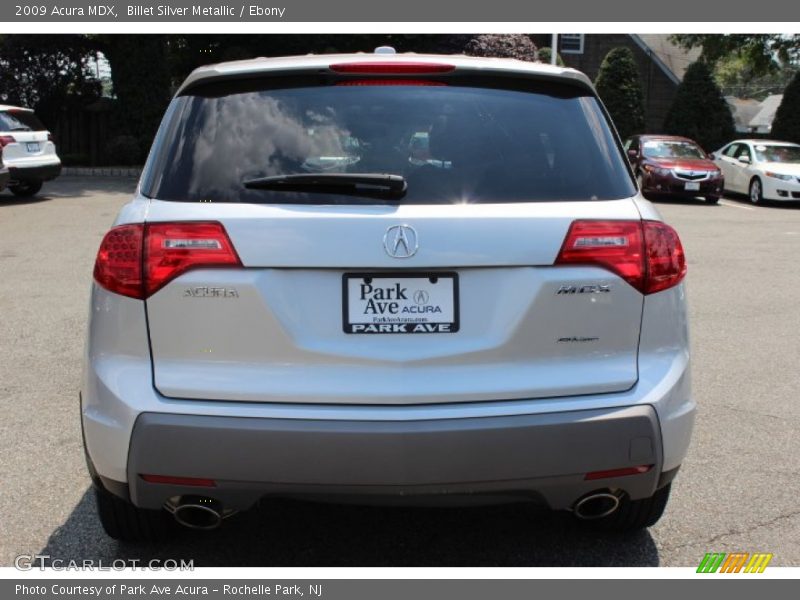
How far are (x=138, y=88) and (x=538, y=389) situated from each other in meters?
24.5

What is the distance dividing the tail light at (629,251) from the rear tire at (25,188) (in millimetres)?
16292

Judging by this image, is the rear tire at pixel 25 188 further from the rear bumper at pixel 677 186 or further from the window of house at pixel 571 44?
the window of house at pixel 571 44

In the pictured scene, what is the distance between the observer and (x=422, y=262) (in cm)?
276

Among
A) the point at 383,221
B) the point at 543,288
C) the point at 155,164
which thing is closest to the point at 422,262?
the point at 383,221

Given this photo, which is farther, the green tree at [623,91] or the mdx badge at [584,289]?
the green tree at [623,91]

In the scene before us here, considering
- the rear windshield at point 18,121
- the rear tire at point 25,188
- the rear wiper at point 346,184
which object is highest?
the rear wiper at point 346,184

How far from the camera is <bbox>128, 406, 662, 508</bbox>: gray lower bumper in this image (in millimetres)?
2695

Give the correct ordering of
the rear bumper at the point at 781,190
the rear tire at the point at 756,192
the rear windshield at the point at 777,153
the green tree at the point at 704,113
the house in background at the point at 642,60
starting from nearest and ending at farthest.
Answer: the rear bumper at the point at 781,190, the rear tire at the point at 756,192, the rear windshield at the point at 777,153, the green tree at the point at 704,113, the house in background at the point at 642,60

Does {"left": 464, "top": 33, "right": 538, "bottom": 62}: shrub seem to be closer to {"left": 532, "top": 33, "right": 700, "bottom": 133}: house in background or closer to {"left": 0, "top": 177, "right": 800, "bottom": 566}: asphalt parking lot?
{"left": 532, "top": 33, "right": 700, "bottom": 133}: house in background

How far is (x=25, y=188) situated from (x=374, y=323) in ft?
54.4

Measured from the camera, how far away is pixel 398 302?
278 centimetres

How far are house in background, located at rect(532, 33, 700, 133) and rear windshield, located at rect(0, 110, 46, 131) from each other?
26774 millimetres

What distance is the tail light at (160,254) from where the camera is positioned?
109 inches
